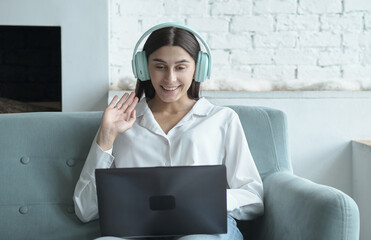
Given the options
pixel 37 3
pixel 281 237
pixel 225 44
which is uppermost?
pixel 37 3

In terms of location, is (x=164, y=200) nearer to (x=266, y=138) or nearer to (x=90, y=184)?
(x=90, y=184)

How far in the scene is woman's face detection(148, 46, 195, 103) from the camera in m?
1.53

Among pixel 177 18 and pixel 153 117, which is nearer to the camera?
pixel 153 117

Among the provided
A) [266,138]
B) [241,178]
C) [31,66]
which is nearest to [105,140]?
[241,178]

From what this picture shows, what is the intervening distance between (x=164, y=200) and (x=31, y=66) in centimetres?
164

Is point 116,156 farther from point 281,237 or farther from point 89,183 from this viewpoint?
point 281,237

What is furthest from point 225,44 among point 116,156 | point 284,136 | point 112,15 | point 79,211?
point 79,211

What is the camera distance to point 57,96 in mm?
2586

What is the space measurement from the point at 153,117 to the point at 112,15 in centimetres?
105

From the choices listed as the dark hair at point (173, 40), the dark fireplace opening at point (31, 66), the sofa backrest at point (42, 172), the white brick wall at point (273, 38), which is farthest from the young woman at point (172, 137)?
the dark fireplace opening at point (31, 66)

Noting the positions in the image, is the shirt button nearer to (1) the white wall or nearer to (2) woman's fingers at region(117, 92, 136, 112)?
(2) woman's fingers at region(117, 92, 136, 112)

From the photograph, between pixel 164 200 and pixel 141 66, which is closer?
pixel 164 200

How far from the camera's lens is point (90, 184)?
58.0 inches

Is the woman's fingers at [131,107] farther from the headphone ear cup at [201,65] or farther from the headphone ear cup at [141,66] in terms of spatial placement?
the headphone ear cup at [201,65]
